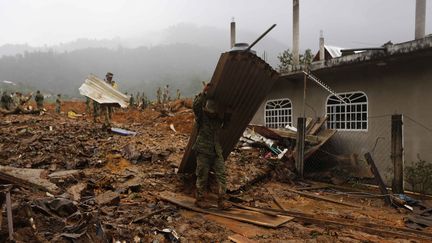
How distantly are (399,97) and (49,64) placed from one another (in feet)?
319

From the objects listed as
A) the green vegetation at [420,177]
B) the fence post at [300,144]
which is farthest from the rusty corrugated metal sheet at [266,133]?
the green vegetation at [420,177]

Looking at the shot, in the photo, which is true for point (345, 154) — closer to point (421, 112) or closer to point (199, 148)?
point (421, 112)

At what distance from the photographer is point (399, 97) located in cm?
764

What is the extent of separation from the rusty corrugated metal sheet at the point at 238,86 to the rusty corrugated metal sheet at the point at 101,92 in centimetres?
369

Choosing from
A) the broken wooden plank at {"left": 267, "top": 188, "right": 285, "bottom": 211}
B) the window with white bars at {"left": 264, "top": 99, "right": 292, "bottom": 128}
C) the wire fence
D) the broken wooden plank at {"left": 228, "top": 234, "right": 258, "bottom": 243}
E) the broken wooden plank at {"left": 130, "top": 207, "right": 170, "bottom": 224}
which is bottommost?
the broken wooden plank at {"left": 267, "top": 188, "right": 285, "bottom": 211}

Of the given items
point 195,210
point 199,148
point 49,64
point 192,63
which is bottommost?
point 195,210

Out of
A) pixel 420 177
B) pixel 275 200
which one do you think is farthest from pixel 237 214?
pixel 420 177

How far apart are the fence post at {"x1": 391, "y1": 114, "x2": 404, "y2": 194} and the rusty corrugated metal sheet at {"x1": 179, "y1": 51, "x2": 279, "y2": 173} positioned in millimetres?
2908

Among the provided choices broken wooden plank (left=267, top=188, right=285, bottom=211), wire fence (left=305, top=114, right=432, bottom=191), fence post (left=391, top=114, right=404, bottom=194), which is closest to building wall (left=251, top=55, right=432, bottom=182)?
wire fence (left=305, top=114, right=432, bottom=191)

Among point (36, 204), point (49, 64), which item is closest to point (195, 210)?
point (36, 204)

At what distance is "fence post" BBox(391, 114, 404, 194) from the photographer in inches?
235

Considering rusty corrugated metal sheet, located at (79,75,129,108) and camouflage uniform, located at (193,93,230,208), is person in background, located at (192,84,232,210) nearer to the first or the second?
camouflage uniform, located at (193,93,230,208)

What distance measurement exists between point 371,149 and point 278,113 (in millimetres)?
3476

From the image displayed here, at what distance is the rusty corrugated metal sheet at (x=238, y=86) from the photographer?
456 centimetres
